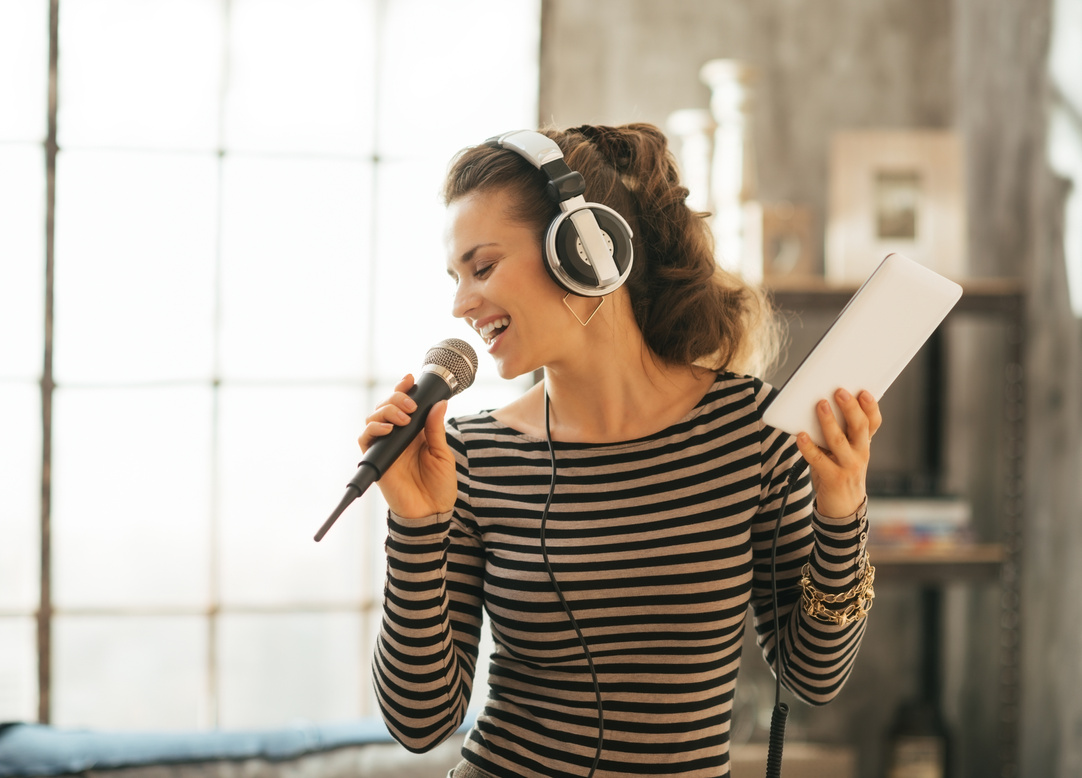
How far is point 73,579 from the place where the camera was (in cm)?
231

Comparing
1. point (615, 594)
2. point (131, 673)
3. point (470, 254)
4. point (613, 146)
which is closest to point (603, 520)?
point (615, 594)

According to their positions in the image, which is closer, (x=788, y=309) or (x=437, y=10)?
(x=788, y=309)

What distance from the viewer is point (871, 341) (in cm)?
88

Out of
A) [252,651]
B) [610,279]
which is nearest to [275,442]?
[252,651]

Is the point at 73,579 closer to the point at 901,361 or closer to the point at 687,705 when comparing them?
the point at 687,705

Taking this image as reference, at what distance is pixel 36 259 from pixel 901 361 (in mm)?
2169

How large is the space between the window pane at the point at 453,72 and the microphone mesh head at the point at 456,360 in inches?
62.1

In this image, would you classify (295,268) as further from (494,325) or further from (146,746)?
(494,325)

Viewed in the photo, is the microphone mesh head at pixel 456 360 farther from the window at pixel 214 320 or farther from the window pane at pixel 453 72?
the window pane at pixel 453 72

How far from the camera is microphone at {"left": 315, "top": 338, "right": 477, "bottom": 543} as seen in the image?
81cm

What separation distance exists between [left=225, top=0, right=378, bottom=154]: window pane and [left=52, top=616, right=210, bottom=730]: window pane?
4.32ft

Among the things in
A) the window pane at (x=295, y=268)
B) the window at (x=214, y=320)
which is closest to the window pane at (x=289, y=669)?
the window at (x=214, y=320)

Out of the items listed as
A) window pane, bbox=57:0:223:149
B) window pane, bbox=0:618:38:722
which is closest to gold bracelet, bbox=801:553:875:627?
window pane, bbox=57:0:223:149

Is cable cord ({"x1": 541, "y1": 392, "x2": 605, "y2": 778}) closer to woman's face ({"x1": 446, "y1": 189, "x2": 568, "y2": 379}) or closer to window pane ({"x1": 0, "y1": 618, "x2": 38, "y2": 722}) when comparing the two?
woman's face ({"x1": 446, "y1": 189, "x2": 568, "y2": 379})
